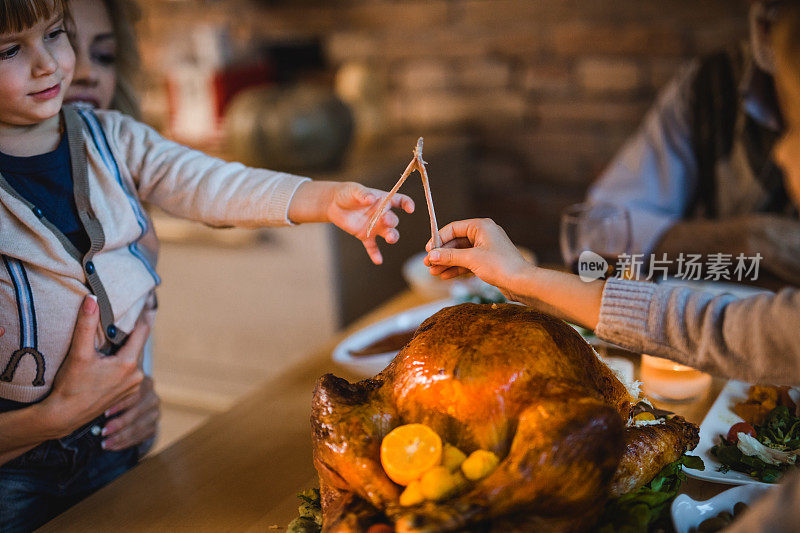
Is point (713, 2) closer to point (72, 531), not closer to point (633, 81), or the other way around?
point (633, 81)

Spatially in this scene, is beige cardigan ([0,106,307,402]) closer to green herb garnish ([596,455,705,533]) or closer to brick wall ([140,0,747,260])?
green herb garnish ([596,455,705,533])

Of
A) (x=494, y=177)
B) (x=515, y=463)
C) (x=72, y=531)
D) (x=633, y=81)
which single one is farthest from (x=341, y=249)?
(x=515, y=463)

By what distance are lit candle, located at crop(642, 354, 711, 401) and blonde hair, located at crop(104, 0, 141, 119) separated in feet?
3.31

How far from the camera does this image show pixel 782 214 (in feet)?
5.33

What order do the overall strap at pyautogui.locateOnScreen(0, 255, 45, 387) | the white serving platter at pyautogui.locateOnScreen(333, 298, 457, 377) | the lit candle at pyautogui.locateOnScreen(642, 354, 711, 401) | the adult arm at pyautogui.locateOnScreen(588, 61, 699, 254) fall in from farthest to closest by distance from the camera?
the adult arm at pyautogui.locateOnScreen(588, 61, 699, 254) → the white serving platter at pyautogui.locateOnScreen(333, 298, 457, 377) → the lit candle at pyautogui.locateOnScreen(642, 354, 711, 401) → the overall strap at pyautogui.locateOnScreen(0, 255, 45, 387)

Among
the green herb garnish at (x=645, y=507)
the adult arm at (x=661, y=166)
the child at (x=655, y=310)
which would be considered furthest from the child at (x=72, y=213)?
the adult arm at (x=661, y=166)

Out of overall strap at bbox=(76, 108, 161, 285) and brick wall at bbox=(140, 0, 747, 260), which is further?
brick wall at bbox=(140, 0, 747, 260)

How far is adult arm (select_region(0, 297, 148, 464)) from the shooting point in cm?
87

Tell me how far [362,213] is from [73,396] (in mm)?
455

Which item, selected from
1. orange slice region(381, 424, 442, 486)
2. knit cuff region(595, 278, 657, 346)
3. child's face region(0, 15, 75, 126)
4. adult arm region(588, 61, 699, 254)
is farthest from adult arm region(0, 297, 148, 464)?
adult arm region(588, 61, 699, 254)

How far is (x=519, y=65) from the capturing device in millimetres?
2223

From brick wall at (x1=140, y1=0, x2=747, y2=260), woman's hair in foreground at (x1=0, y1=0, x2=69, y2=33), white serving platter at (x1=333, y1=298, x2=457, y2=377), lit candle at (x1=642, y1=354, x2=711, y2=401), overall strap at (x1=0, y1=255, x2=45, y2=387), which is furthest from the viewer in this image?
brick wall at (x1=140, y1=0, x2=747, y2=260)

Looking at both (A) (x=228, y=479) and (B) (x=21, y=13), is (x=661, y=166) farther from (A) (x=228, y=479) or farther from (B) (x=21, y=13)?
(B) (x=21, y=13)

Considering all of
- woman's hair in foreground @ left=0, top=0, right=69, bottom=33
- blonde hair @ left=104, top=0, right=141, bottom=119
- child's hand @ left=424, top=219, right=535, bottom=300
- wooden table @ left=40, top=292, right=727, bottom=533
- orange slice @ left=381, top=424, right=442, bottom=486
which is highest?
woman's hair in foreground @ left=0, top=0, right=69, bottom=33
